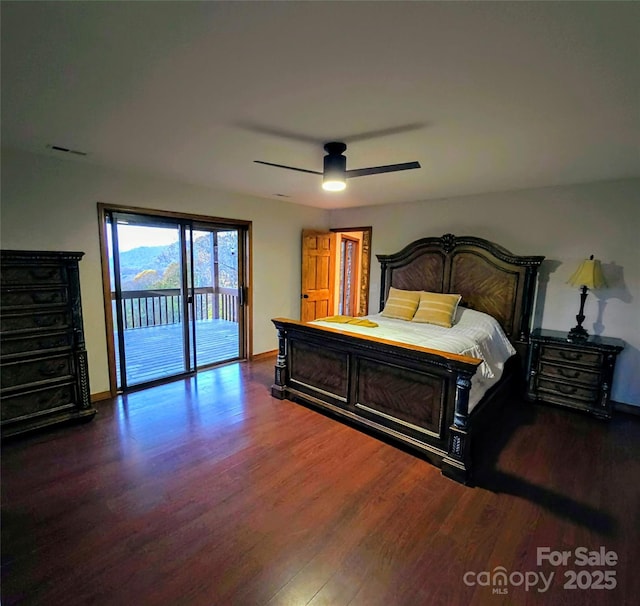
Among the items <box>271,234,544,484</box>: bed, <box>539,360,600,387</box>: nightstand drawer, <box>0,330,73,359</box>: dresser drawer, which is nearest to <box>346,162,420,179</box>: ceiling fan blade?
<box>271,234,544,484</box>: bed

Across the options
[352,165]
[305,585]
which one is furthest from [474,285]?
[305,585]

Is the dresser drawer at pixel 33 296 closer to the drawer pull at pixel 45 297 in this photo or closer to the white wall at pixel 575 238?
the drawer pull at pixel 45 297

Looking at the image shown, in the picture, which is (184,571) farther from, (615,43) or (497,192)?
(497,192)

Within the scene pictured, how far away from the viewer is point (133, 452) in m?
2.58

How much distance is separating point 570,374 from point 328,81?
3.56 meters

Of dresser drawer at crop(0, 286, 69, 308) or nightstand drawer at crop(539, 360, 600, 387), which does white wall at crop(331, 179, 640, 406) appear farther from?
dresser drawer at crop(0, 286, 69, 308)

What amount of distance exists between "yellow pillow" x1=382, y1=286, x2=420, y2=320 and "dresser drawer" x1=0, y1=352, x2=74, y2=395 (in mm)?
3373

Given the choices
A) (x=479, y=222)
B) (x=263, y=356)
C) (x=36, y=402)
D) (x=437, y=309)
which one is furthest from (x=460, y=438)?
(x=36, y=402)

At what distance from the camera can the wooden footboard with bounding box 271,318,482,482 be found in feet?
7.77

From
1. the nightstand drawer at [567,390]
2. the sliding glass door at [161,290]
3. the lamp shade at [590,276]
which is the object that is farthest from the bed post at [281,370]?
the lamp shade at [590,276]

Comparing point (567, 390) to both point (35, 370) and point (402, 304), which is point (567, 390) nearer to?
point (402, 304)

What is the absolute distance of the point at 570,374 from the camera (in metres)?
3.38

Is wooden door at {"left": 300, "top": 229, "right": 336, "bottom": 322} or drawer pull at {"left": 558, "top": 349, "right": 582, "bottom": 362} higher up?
wooden door at {"left": 300, "top": 229, "right": 336, "bottom": 322}

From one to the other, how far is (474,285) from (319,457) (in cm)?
287
